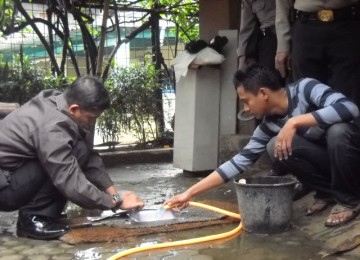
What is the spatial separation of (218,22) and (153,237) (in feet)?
9.54

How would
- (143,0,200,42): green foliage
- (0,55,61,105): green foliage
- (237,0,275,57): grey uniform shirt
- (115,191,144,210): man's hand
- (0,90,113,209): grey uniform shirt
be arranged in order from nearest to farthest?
(0,90,113,209): grey uniform shirt → (115,191,144,210): man's hand → (237,0,275,57): grey uniform shirt → (0,55,61,105): green foliage → (143,0,200,42): green foliage

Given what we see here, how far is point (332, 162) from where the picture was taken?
3.35m

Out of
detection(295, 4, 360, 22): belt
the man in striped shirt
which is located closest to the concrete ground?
the man in striped shirt

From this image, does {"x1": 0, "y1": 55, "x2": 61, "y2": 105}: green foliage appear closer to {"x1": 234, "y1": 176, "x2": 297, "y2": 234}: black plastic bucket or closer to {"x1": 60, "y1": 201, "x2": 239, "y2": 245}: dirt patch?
{"x1": 60, "y1": 201, "x2": 239, "y2": 245}: dirt patch

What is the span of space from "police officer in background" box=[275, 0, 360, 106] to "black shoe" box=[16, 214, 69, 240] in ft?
6.45

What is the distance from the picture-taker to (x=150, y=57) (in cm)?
870

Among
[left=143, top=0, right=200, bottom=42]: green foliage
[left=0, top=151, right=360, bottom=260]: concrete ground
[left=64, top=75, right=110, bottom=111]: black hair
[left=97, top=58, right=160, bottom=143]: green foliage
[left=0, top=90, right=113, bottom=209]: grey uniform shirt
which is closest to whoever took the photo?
[left=0, top=151, right=360, bottom=260]: concrete ground

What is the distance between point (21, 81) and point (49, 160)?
13.4 ft

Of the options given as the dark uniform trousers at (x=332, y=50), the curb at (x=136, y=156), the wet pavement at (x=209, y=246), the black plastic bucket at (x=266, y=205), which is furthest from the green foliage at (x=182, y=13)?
the black plastic bucket at (x=266, y=205)

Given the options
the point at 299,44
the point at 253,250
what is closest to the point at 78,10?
the point at 299,44

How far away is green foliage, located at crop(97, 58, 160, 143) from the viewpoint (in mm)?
7477

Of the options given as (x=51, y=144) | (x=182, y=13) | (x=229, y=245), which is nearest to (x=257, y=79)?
(x=229, y=245)

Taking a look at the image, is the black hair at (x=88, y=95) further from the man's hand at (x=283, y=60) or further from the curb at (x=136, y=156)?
the curb at (x=136, y=156)

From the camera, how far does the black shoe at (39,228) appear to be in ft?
11.7
